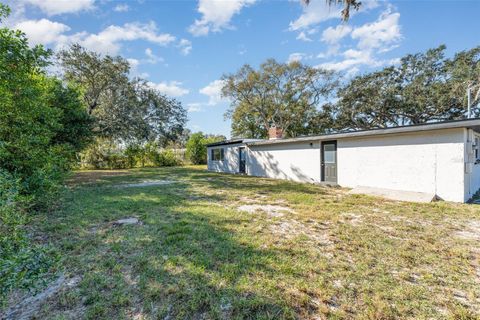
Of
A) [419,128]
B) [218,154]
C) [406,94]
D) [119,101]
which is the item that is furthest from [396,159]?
[119,101]

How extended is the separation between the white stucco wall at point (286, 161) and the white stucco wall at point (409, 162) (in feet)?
4.72

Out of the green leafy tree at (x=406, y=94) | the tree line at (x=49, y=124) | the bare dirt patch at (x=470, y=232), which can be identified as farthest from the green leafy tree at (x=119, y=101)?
the green leafy tree at (x=406, y=94)

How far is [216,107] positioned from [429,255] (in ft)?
89.1

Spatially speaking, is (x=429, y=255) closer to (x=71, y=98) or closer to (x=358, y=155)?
(x=358, y=155)

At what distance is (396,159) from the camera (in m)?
7.48

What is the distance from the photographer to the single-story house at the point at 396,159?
20.7 ft

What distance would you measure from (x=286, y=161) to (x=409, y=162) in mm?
5484

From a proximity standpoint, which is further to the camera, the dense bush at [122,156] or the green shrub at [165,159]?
the green shrub at [165,159]

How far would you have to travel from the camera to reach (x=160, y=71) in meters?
14.6

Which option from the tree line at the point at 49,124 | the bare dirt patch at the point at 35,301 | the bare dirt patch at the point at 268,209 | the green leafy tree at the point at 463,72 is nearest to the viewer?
the tree line at the point at 49,124

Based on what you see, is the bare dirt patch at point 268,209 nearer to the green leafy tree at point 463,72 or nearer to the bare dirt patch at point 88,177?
the bare dirt patch at point 88,177

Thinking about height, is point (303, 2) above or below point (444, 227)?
above

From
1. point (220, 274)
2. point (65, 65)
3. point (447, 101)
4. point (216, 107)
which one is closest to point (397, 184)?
point (220, 274)

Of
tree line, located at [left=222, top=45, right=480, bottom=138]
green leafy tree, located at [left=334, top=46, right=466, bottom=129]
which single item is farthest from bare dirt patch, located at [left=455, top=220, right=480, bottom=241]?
green leafy tree, located at [left=334, top=46, right=466, bottom=129]
